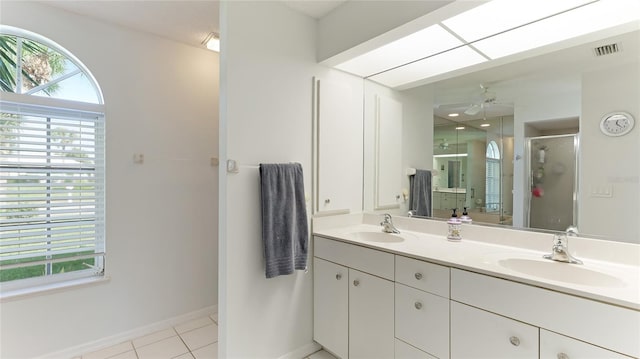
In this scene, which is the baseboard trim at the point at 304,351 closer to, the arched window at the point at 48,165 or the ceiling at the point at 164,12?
the arched window at the point at 48,165

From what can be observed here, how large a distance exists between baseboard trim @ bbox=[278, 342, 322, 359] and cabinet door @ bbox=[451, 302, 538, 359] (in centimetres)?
110

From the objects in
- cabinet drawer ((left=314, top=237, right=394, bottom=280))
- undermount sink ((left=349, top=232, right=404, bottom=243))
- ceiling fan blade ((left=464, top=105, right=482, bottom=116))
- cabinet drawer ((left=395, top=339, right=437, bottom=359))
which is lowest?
cabinet drawer ((left=395, top=339, right=437, bottom=359))

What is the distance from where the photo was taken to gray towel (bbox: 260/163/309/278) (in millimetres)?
1772

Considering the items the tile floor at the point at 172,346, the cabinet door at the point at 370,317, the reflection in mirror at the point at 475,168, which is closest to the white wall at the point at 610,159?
the reflection in mirror at the point at 475,168

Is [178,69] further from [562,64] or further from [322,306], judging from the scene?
[562,64]

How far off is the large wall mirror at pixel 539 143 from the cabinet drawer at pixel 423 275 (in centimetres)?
69

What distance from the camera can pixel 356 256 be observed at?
1.78 meters

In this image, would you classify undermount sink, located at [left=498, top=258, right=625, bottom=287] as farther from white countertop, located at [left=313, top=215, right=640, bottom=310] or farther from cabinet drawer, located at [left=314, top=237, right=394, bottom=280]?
cabinet drawer, located at [left=314, top=237, right=394, bottom=280]

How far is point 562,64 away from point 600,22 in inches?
8.8

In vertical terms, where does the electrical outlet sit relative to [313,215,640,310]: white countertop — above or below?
above

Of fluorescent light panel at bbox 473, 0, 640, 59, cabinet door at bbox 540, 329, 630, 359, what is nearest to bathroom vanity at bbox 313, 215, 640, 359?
cabinet door at bbox 540, 329, 630, 359

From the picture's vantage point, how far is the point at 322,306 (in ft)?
6.65

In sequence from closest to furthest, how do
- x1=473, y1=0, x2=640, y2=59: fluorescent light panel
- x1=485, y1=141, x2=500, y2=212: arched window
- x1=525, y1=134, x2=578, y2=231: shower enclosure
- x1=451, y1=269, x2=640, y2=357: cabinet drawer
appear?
x1=451, y1=269, x2=640, y2=357: cabinet drawer, x1=473, y1=0, x2=640, y2=59: fluorescent light panel, x1=525, y1=134, x2=578, y2=231: shower enclosure, x1=485, y1=141, x2=500, y2=212: arched window

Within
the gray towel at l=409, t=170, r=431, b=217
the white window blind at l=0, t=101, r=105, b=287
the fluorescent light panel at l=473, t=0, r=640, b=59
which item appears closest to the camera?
the fluorescent light panel at l=473, t=0, r=640, b=59
